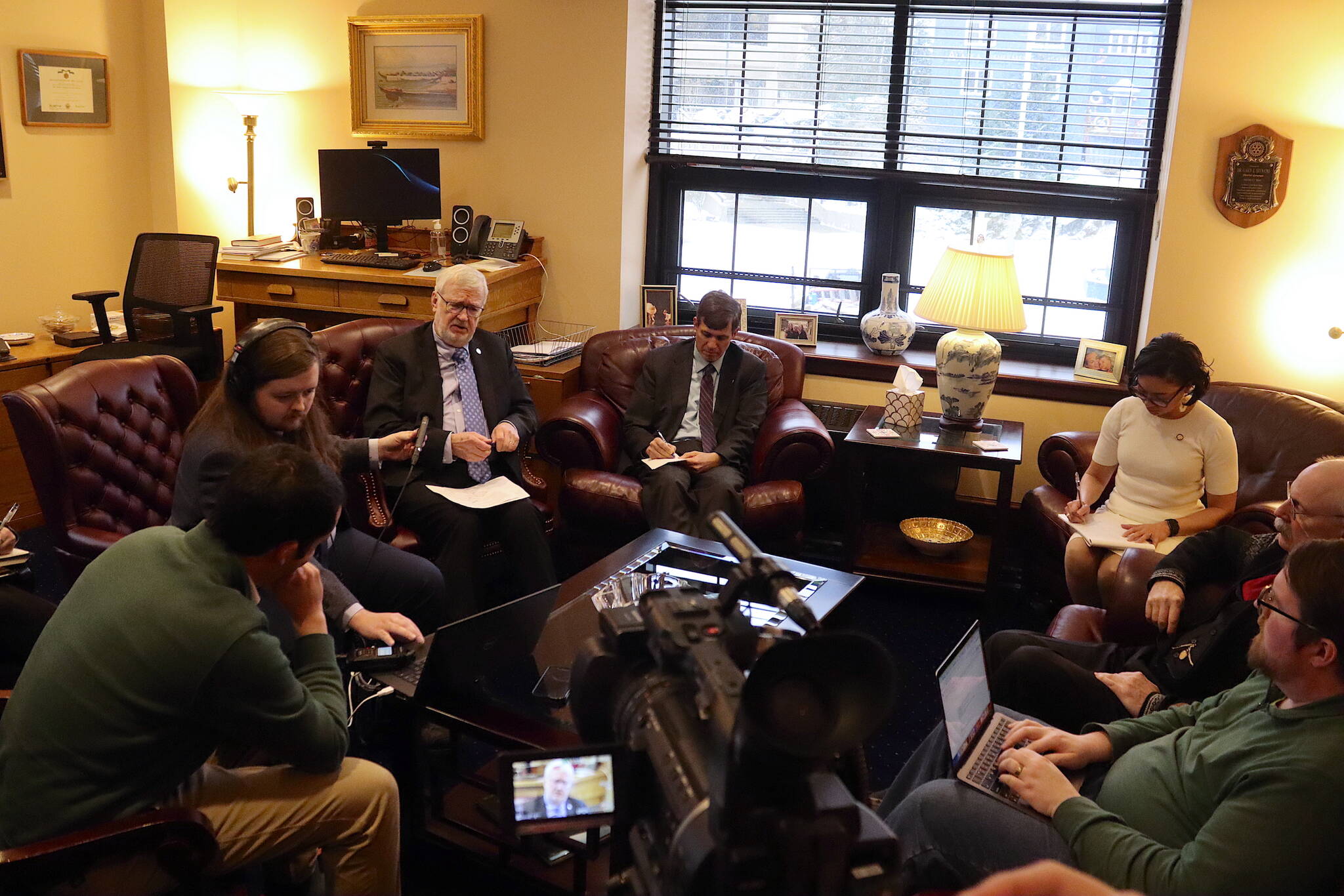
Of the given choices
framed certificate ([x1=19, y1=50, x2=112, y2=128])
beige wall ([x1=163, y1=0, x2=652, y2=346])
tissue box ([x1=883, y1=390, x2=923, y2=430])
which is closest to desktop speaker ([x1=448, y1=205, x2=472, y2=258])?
beige wall ([x1=163, y1=0, x2=652, y2=346])

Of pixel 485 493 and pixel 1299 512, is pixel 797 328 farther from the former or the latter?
pixel 1299 512

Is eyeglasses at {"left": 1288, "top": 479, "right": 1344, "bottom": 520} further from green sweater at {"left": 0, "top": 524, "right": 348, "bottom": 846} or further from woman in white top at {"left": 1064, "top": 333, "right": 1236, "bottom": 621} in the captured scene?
green sweater at {"left": 0, "top": 524, "right": 348, "bottom": 846}

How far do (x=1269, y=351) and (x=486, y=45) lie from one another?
332 cm

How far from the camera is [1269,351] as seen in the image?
3898mm

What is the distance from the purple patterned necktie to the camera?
11.7 ft

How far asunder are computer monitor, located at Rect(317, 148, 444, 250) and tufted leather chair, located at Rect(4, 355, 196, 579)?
175 cm

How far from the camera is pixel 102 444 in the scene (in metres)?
2.71

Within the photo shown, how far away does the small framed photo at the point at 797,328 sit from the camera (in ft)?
15.0

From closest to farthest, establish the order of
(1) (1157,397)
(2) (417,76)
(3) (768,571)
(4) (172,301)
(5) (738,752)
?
(5) (738,752)
(3) (768,571)
(1) (1157,397)
(4) (172,301)
(2) (417,76)

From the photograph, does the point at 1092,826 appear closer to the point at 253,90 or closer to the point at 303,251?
the point at 303,251

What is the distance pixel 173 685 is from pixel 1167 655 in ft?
6.49

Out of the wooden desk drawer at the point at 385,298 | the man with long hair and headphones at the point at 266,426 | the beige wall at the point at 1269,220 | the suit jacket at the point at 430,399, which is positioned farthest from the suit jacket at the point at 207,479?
the beige wall at the point at 1269,220

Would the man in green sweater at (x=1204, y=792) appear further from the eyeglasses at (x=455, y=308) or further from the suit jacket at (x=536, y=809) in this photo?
the eyeglasses at (x=455, y=308)

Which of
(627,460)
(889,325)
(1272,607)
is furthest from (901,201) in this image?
(1272,607)
